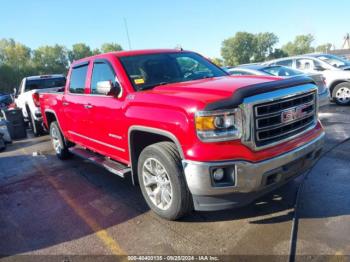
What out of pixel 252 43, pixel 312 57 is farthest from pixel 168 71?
pixel 252 43

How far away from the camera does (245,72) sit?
30.2 ft

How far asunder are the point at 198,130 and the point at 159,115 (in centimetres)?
55

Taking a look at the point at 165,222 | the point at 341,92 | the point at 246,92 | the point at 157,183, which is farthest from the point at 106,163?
the point at 341,92

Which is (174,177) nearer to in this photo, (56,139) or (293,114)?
(293,114)

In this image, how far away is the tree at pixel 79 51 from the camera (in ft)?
317

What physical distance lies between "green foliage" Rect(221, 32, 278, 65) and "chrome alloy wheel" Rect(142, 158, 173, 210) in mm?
117799

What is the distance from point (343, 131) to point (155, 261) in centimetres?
560

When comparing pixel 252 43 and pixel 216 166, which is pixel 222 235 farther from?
pixel 252 43

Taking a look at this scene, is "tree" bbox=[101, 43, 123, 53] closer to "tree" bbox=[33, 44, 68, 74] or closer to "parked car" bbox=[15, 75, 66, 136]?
"tree" bbox=[33, 44, 68, 74]

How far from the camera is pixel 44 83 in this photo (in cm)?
1147

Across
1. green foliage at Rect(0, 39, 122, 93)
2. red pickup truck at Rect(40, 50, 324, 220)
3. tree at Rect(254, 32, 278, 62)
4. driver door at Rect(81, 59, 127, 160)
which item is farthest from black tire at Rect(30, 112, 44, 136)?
tree at Rect(254, 32, 278, 62)

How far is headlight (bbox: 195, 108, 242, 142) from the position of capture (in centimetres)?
288

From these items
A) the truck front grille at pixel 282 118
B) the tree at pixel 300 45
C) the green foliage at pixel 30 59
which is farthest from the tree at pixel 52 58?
the tree at pixel 300 45

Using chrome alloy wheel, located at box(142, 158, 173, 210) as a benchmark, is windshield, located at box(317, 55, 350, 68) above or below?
above
